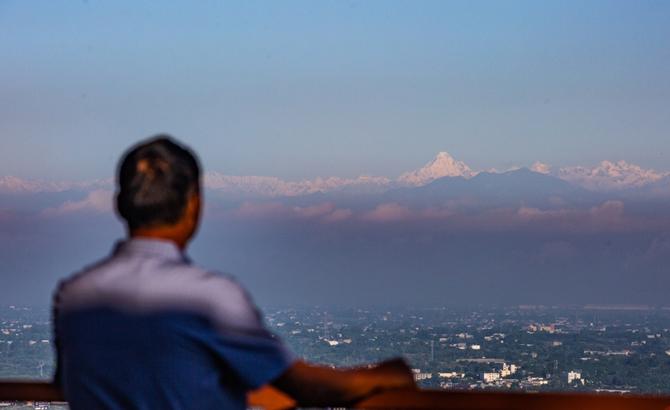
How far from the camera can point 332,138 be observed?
63.5 m

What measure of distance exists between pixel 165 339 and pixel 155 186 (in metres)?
0.21

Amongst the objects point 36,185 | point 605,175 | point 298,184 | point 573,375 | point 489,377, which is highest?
point 605,175

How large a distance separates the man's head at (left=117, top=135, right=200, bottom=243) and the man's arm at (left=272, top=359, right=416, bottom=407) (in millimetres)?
259

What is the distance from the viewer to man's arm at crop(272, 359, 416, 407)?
945 millimetres

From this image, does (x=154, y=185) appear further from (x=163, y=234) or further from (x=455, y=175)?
(x=455, y=175)

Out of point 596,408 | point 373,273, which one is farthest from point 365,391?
point 373,273

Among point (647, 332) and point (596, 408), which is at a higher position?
point (596, 408)

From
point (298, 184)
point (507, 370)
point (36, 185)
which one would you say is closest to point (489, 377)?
point (507, 370)

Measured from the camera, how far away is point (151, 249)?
95cm

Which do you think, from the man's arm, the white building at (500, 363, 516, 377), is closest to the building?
the white building at (500, 363, 516, 377)

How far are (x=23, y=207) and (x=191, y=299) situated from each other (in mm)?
30981

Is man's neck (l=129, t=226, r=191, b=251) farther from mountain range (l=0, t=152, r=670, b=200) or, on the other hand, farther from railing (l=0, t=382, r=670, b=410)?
mountain range (l=0, t=152, r=670, b=200)

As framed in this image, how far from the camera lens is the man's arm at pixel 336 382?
95cm

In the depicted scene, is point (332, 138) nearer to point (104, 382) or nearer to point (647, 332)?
point (647, 332)
